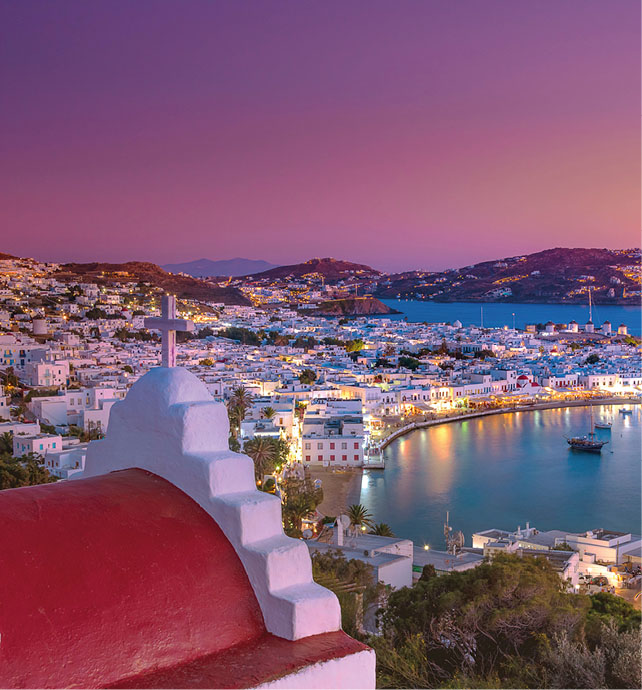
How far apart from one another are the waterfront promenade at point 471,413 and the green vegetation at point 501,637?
679 inches

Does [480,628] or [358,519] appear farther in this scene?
[358,519]

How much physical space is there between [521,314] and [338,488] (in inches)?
4083

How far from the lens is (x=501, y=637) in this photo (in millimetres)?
6484

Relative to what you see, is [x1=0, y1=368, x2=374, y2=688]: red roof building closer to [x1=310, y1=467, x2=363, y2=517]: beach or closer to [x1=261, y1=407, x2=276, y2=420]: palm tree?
[x1=310, y1=467, x2=363, y2=517]: beach

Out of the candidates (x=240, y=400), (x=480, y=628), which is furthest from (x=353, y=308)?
(x=480, y=628)

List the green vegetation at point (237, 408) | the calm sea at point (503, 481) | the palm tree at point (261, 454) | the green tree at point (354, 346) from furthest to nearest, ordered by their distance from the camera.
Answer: the green tree at point (354, 346), the green vegetation at point (237, 408), the palm tree at point (261, 454), the calm sea at point (503, 481)

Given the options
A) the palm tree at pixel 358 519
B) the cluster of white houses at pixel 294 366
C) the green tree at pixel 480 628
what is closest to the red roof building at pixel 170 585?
the green tree at pixel 480 628

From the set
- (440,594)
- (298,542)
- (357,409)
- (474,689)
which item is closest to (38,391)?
(357,409)

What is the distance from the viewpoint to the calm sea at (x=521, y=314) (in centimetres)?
10539

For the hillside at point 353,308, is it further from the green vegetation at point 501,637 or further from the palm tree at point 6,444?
the green vegetation at point 501,637

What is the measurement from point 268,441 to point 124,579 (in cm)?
1877

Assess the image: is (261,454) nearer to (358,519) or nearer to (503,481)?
(358,519)

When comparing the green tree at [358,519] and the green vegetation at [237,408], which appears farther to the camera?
the green vegetation at [237,408]

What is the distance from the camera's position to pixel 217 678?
Result: 6.06 feet
